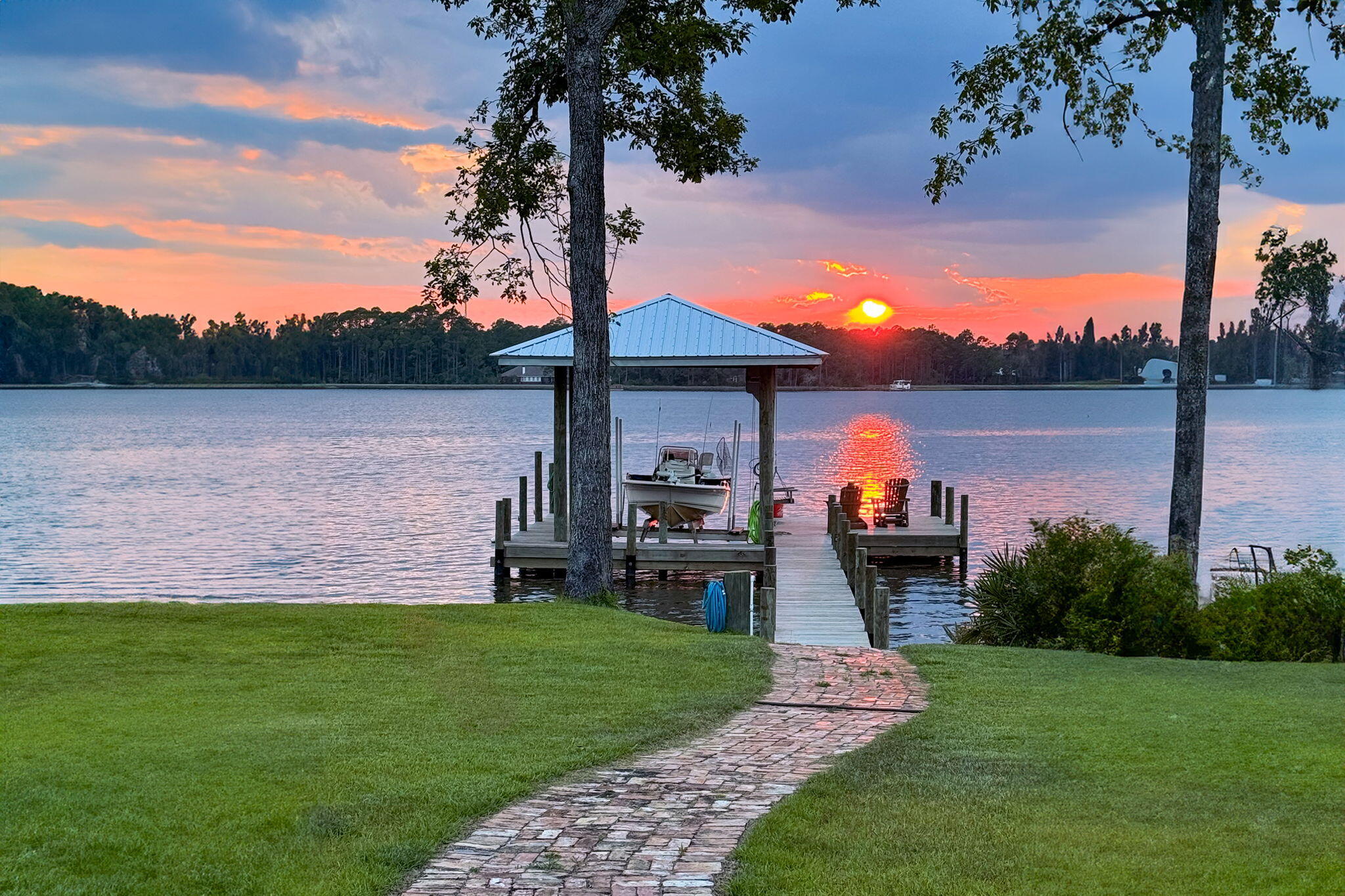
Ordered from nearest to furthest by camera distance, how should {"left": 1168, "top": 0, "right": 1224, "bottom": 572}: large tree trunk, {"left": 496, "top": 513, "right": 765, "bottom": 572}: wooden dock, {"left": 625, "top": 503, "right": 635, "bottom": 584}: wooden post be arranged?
{"left": 1168, "top": 0, "right": 1224, "bottom": 572}: large tree trunk
{"left": 496, "top": 513, "right": 765, "bottom": 572}: wooden dock
{"left": 625, "top": 503, "right": 635, "bottom": 584}: wooden post

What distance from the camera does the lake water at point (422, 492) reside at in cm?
2339

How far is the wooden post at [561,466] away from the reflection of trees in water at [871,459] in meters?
8.74

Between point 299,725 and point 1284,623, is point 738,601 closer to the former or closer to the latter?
point 1284,623

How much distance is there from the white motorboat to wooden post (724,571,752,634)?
10.8m

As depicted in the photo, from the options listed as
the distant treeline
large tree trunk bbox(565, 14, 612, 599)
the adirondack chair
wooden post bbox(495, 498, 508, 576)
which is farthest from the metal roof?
the distant treeline

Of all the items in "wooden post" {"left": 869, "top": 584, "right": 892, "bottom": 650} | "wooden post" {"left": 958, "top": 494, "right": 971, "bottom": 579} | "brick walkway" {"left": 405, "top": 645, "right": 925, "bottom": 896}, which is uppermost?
"brick walkway" {"left": 405, "top": 645, "right": 925, "bottom": 896}

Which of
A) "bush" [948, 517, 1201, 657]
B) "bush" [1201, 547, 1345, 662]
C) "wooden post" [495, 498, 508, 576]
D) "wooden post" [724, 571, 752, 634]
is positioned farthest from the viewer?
"wooden post" [495, 498, 508, 576]

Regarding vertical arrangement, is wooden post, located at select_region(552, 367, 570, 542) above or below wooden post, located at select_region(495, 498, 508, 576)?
above

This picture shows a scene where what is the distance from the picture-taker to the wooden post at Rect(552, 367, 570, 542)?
22.4 metres

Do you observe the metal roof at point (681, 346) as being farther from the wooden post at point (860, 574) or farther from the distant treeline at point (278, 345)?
the distant treeline at point (278, 345)

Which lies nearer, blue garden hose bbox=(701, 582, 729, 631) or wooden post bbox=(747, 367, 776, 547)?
blue garden hose bbox=(701, 582, 729, 631)

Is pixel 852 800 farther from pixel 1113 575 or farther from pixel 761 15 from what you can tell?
pixel 761 15

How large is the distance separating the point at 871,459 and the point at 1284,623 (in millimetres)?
52693

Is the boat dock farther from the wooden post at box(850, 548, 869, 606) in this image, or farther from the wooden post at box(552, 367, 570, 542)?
the wooden post at box(850, 548, 869, 606)
